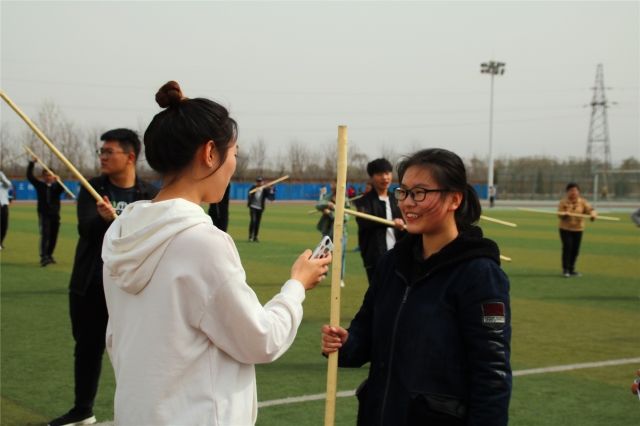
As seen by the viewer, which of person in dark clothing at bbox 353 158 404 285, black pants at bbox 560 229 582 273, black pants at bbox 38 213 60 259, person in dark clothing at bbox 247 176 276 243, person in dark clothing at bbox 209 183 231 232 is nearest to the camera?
person in dark clothing at bbox 209 183 231 232

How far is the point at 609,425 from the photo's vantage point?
237 inches

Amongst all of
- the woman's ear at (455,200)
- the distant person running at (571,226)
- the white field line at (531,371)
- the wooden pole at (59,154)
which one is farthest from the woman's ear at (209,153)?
the distant person running at (571,226)

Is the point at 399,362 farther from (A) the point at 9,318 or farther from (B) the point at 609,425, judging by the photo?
(A) the point at 9,318

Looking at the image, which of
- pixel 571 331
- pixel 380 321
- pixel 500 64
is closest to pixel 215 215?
pixel 380 321

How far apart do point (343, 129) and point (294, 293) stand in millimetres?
640

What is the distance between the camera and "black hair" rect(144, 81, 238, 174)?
2.61m

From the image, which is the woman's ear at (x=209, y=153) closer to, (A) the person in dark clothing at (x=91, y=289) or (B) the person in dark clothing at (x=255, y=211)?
(A) the person in dark clothing at (x=91, y=289)

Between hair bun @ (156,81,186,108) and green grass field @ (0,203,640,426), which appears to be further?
green grass field @ (0,203,640,426)

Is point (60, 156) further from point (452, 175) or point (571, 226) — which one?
point (571, 226)

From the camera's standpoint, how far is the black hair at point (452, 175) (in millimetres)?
3291

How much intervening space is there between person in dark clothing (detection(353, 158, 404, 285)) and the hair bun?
6117mm

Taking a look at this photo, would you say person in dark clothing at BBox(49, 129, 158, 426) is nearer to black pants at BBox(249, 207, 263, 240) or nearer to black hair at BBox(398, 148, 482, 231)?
black hair at BBox(398, 148, 482, 231)

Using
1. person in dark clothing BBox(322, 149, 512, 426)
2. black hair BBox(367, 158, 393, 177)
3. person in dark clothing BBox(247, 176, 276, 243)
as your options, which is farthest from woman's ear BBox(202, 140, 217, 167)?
person in dark clothing BBox(247, 176, 276, 243)

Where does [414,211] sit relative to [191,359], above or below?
above
